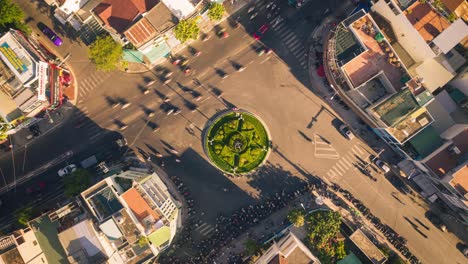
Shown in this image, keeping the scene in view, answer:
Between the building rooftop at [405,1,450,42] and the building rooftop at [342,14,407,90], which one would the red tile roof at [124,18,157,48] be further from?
the building rooftop at [405,1,450,42]

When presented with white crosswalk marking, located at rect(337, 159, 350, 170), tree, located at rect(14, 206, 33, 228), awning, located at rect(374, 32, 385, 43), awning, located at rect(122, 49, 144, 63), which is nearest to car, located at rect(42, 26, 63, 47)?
awning, located at rect(122, 49, 144, 63)

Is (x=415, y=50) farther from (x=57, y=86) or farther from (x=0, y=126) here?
(x=0, y=126)

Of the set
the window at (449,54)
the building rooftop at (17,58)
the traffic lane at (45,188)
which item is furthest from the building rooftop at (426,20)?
the building rooftop at (17,58)

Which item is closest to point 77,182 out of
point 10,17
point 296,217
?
point 10,17

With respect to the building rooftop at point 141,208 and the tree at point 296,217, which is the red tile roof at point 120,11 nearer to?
the building rooftop at point 141,208

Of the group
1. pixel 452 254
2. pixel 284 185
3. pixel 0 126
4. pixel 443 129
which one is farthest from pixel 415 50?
pixel 0 126

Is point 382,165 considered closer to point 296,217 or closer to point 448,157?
point 448,157
